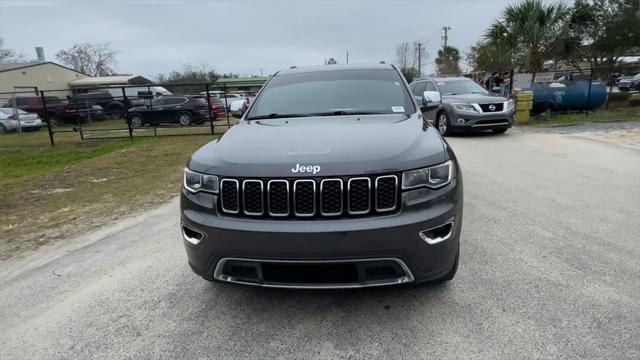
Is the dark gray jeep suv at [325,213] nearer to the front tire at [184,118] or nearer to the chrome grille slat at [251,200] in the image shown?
the chrome grille slat at [251,200]

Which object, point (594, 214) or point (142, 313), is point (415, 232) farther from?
point (594, 214)

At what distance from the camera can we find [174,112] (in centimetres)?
1888

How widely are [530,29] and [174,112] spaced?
14872 millimetres

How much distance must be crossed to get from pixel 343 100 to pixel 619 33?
118 feet

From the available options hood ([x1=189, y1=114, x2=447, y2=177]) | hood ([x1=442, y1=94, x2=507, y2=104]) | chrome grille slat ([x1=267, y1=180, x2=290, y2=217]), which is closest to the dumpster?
hood ([x1=442, y1=94, x2=507, y2=104])

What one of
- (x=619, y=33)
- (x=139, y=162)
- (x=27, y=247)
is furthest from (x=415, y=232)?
(x=619, y=33)

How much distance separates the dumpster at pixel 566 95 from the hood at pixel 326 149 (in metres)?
13.1

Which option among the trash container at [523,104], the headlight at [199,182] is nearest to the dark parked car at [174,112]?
the trash container at [523,104]

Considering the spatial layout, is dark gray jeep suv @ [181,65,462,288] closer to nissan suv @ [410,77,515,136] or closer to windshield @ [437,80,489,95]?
nissan suv @ [410,77,515,136]

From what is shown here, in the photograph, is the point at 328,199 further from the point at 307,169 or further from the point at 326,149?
the point at 326,149

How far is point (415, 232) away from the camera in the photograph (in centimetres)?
234

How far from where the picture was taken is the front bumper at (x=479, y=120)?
10.6 metres

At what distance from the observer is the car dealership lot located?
8.09 feet

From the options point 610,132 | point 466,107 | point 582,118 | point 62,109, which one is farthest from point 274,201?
point 62,109
